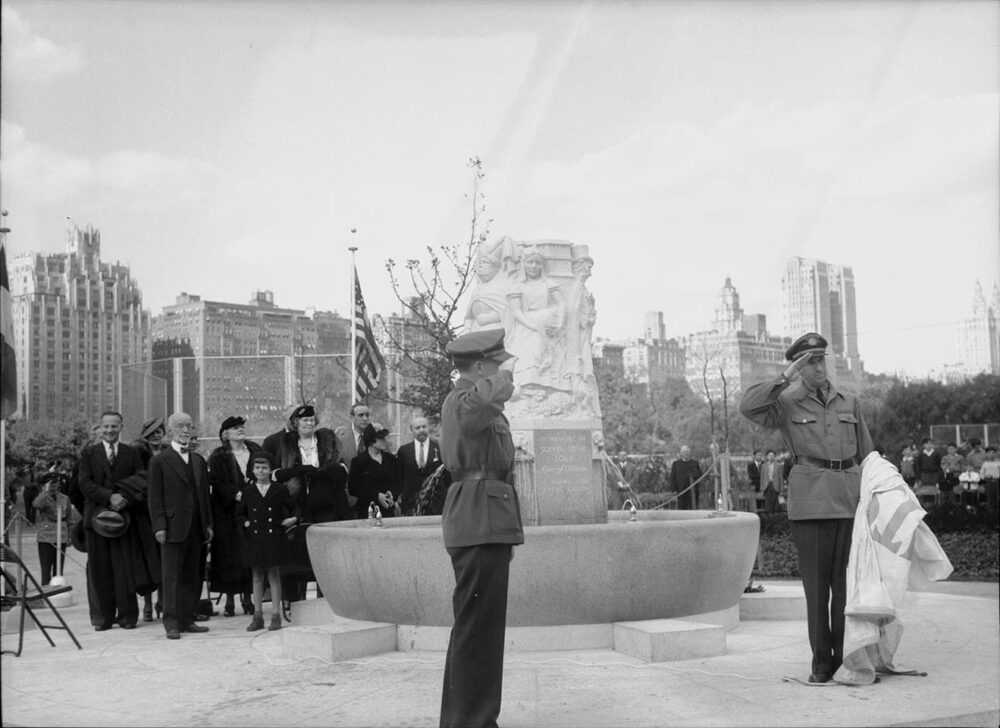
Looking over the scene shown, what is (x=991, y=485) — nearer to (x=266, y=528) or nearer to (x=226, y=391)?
(x=226, y=391)

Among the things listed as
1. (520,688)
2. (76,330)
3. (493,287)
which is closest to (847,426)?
(520,688)

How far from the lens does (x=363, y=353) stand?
19.3 m

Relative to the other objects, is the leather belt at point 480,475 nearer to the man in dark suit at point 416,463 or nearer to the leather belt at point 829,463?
the leather belt at point 829,463

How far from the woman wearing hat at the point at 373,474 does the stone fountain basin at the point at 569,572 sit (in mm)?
2595

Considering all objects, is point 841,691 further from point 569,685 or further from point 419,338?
point 419,338

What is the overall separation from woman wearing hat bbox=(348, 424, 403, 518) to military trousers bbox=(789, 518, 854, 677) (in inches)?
186

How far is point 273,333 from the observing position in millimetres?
27547

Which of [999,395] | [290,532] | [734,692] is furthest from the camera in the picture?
[999,395]

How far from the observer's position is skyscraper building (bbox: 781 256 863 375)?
2272 inches

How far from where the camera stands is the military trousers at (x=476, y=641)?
197 inches

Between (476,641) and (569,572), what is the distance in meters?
2.14

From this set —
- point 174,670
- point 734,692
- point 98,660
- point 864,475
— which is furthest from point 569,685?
point 98,660

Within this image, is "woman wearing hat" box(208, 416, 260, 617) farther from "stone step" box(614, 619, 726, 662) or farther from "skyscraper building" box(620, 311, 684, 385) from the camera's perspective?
"skyscraper building" box(620, 311, 684, 385)

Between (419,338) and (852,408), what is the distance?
19.3 meters
